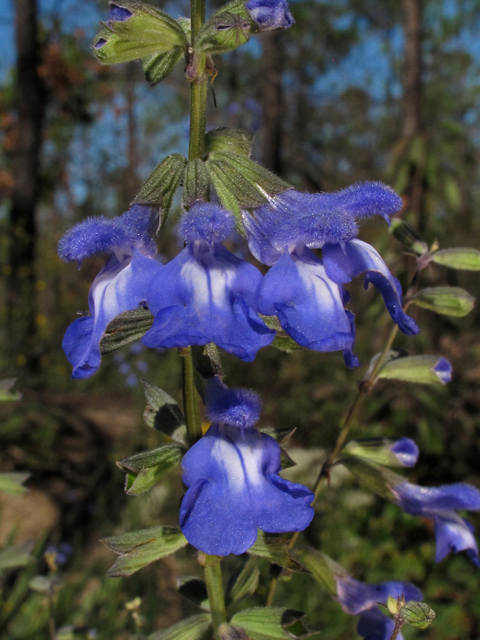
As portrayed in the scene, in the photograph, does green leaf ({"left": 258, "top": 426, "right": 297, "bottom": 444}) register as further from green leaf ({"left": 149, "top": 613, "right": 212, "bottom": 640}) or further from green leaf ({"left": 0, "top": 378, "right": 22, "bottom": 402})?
green leaf ({"left": 0, "top": 378, "right": 22, "bottom": 402})

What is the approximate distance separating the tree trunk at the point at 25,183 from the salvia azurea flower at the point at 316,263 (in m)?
5.90

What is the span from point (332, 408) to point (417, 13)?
3267 millimetres

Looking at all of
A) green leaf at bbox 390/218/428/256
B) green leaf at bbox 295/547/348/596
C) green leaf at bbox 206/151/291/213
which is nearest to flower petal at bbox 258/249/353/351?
green leaf at bbox 206/151/291/213

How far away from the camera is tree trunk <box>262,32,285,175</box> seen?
6051 mm

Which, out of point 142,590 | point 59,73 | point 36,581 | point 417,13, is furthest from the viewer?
point 59,73

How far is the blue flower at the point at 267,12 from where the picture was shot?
769 mm

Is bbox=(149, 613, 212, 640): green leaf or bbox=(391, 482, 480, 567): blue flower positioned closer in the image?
bbox=(149, 613, 212, 640): green leaf

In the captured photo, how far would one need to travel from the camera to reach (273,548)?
0.83 metres

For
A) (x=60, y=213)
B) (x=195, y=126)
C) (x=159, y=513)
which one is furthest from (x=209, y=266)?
(x=60, y=213)

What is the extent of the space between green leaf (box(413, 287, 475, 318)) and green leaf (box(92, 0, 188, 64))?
67 cm

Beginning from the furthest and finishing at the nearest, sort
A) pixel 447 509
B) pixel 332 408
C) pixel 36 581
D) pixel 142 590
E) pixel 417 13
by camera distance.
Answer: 1. pixel 332 408
2. pixel 417 13
3. pixel 142 590
4. pixel 36 581
5. pixel 447 509

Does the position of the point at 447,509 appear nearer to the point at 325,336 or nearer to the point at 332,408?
the point at 325,336

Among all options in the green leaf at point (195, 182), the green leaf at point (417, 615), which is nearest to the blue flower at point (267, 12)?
the green leaf at point (195, 182)

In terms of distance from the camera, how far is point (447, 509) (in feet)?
3.44
